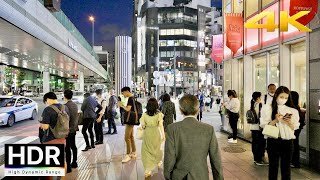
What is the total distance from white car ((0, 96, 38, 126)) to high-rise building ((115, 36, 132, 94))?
5599mm

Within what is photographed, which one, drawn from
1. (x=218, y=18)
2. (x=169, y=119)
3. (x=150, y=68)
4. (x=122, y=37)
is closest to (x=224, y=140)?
(x=169, y=119)

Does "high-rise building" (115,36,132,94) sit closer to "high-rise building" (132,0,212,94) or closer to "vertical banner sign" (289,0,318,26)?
"vertical banner sign" (289,0,318,26)

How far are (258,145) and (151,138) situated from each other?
9.71 feet

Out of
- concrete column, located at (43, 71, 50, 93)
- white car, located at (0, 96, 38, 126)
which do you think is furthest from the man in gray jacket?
concrete column, located at (43, 71, 50, 93)

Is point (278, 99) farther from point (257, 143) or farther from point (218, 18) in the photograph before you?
point (218, 18)

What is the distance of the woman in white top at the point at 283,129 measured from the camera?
16.5ft

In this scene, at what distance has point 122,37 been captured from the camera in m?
21.2

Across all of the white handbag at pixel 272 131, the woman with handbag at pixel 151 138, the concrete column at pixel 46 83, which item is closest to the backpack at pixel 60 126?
the woman with handbag at pixel 151 138

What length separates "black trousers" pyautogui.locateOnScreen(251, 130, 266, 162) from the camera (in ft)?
25.6

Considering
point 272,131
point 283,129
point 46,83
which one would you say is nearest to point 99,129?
point 272,131

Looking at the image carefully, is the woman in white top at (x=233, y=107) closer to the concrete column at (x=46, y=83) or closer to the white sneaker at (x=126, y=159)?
the white sneaker at (x=126, y=159)

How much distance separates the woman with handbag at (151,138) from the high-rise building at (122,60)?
1506 cm

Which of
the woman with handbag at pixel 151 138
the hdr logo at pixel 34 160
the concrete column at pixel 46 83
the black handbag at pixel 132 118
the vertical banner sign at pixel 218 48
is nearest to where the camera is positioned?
the hdr logo at pixel 34 160

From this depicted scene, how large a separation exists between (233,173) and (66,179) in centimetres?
348
